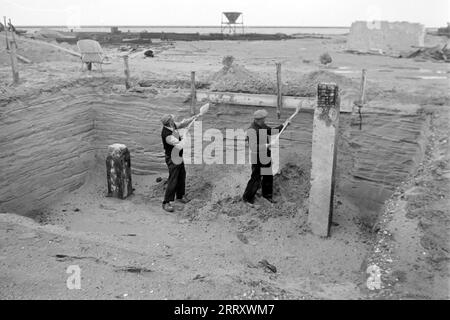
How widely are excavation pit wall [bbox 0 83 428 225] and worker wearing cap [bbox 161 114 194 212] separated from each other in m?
0.55

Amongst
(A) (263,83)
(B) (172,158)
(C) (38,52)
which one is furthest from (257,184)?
(C) (38,52)

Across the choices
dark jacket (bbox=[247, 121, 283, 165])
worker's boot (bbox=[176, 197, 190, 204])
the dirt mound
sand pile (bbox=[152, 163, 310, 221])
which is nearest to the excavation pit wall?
sand pile (bbox=[152, 163, 310, 221])

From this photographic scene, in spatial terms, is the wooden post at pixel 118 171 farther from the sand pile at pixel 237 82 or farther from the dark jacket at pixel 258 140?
the dark jacket at pixel 258 140

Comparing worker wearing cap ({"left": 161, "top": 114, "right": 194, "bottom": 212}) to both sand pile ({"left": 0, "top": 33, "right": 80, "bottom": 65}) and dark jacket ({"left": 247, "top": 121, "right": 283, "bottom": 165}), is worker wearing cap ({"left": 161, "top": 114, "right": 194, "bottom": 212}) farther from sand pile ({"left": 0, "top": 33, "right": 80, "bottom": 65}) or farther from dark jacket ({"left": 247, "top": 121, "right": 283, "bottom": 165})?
sand pile ({"left": 0, "top": 33, "right": 80, "bottom": 65})

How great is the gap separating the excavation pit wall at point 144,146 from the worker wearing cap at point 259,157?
17.2 inches

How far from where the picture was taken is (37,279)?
4.16 meters

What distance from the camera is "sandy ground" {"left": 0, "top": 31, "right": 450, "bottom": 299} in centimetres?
403

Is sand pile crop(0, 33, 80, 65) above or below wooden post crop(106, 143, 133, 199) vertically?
above

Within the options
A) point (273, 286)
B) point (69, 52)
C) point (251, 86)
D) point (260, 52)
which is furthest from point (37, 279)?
point (260, 52)

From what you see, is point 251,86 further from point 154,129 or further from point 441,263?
point 441,263

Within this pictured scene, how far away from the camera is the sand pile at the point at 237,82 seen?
28.0ft

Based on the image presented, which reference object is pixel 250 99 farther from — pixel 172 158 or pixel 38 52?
pixel 38 52

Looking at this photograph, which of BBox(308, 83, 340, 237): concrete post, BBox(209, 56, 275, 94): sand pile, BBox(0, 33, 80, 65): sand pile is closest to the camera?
BBox(308, 83, 340, 237): concrete post
